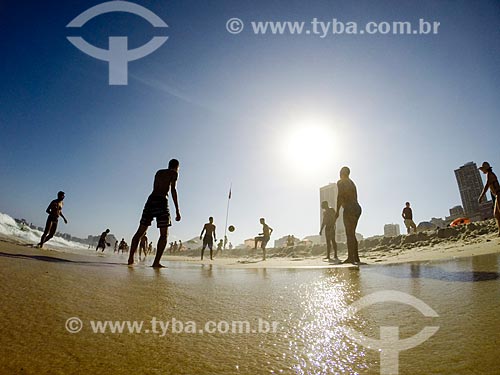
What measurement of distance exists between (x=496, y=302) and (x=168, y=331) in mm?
1525

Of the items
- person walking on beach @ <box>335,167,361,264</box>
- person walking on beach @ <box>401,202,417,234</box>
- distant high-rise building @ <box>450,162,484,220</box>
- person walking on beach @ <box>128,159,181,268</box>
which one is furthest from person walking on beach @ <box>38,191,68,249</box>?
distant high-rise building @ <box>450,162,484,220</box>

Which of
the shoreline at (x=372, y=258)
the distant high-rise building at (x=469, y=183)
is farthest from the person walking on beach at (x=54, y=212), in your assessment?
the distant high-rise building at (x=469, y=183)

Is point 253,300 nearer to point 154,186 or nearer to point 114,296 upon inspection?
point 114,296

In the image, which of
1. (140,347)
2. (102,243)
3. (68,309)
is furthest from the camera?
(102,243)

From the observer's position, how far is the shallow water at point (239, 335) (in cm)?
69

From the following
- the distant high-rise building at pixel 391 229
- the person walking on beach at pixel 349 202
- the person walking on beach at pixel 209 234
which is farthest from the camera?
the distant high-rise building at pixel 391 229

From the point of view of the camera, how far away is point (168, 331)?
3.12ft

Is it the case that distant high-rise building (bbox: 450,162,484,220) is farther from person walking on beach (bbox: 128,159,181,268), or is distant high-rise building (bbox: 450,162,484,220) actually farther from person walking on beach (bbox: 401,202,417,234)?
person walking on beach (bbox: 128,159,181,268)

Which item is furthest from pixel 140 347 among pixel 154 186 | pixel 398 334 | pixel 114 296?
pixel 154 186

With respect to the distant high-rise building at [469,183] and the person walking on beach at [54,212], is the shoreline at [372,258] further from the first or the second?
the distant high-rise building at [469,183]

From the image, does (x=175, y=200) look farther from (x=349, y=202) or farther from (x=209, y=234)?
(x=209, y=234)

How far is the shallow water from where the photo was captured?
0.69 metres

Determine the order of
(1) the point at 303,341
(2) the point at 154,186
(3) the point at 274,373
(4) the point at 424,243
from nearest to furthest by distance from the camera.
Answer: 1. (3) the point at 274,373
2. (1) the point at 303,341
3. (2) the point at 154,186
4. (4) the point at 424,243

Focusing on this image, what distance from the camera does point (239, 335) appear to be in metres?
0.95
